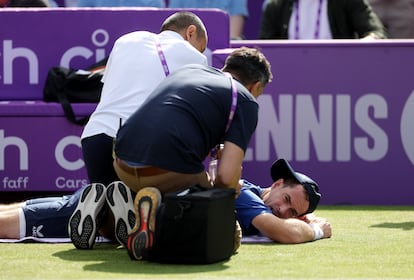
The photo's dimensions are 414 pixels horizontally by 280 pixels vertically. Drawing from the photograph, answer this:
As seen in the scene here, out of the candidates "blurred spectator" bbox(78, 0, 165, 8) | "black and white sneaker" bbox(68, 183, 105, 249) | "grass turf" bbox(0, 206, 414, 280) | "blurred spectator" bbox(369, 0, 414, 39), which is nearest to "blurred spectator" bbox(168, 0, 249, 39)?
"blurred spectator" bbox(78, 0, 165, 8)

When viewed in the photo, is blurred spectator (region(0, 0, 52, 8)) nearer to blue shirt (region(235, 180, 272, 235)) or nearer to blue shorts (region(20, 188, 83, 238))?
blue shorts (region(20, 188, 83, 238))

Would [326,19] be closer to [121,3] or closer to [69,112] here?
[121,3]

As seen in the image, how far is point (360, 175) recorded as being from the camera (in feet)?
32.4

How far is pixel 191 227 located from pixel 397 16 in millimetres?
5953

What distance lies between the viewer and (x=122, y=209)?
6.65 metres

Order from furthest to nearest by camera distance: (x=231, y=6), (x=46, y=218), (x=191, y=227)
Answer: (x=231, y=6) < (x=46, y=218) < (x=191, y=227)

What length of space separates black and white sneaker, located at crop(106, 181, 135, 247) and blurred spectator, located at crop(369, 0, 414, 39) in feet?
17.9

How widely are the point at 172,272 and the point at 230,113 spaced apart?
97cm

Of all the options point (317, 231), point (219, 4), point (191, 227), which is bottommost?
point (317, 231)

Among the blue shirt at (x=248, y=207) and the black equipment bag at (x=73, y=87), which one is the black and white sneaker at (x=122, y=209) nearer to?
the blue shirt at (x=248, y=207)

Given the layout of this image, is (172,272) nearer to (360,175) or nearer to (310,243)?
(310,243)

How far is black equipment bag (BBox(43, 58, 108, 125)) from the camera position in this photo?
9391 mm

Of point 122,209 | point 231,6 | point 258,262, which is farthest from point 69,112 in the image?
point 258,262

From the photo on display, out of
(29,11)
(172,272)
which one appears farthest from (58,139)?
(172,272)
